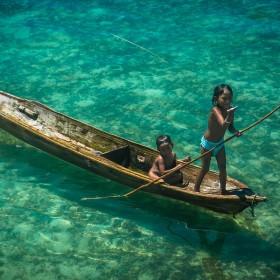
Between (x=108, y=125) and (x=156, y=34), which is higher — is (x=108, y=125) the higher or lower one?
the lower one

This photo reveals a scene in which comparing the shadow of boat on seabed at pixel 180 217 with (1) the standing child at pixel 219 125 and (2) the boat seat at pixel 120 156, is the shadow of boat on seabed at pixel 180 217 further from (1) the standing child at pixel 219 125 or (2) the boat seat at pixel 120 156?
(1) the standing child at pixel 219 125

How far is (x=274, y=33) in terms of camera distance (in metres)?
14.3

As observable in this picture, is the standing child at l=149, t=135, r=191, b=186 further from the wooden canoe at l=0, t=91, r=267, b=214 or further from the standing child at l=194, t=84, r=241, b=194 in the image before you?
the standing child at l=194, t=84, r=241, b=194

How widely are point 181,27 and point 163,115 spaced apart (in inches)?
217

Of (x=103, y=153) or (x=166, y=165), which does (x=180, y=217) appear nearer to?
(x=166, y=165)

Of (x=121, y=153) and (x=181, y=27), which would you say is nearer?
(x=121, y=153)

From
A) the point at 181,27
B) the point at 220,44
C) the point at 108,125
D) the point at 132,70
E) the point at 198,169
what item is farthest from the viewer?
the point at 181,27

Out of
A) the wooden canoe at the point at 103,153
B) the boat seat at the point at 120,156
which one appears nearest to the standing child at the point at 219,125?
the wooden canoe at the point at 103,153

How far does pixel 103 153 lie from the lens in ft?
27.0

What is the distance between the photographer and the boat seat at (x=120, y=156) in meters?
8.22

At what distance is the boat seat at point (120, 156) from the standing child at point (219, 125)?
1894 mm

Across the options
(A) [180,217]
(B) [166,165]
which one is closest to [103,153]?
(B) [166,165]

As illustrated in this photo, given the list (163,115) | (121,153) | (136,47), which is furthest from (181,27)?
(121,153)

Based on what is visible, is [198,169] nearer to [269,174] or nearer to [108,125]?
[269,174]
